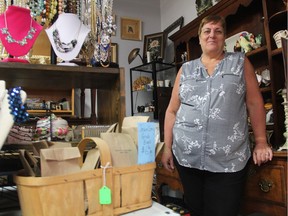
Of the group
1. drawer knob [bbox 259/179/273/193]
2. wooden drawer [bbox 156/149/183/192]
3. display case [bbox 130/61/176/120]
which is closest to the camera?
drawer knob [bbox 259/179/273/193]

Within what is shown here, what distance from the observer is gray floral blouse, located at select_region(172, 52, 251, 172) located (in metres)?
1.04

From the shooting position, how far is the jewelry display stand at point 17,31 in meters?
0.71

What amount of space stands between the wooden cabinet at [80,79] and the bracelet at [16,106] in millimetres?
204

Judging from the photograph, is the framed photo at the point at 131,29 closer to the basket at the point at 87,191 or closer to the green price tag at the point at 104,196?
the basket at the point at 87,191

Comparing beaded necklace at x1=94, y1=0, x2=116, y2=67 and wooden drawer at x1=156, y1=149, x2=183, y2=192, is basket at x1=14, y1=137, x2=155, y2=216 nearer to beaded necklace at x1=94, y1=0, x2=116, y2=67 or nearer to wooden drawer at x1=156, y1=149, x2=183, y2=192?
beaded necklace at x1=94, y1=0, x2=116, y2=67

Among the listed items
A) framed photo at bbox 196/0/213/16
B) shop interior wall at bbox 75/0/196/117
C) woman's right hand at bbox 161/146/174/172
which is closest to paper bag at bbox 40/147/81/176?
woman's right hand at bbox 161/146/174/172

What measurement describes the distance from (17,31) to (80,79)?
23 centimetres

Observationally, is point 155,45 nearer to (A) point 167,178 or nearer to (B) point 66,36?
(A) point 167,178

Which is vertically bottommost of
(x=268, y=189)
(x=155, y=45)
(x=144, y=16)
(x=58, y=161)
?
(x=268, y=189)

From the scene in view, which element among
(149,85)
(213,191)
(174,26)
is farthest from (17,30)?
(174,26)

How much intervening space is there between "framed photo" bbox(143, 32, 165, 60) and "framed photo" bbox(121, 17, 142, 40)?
0.20m

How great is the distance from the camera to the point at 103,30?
958mm

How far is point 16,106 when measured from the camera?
517 mm

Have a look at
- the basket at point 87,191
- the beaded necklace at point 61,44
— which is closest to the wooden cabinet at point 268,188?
the basket at point 87,191
